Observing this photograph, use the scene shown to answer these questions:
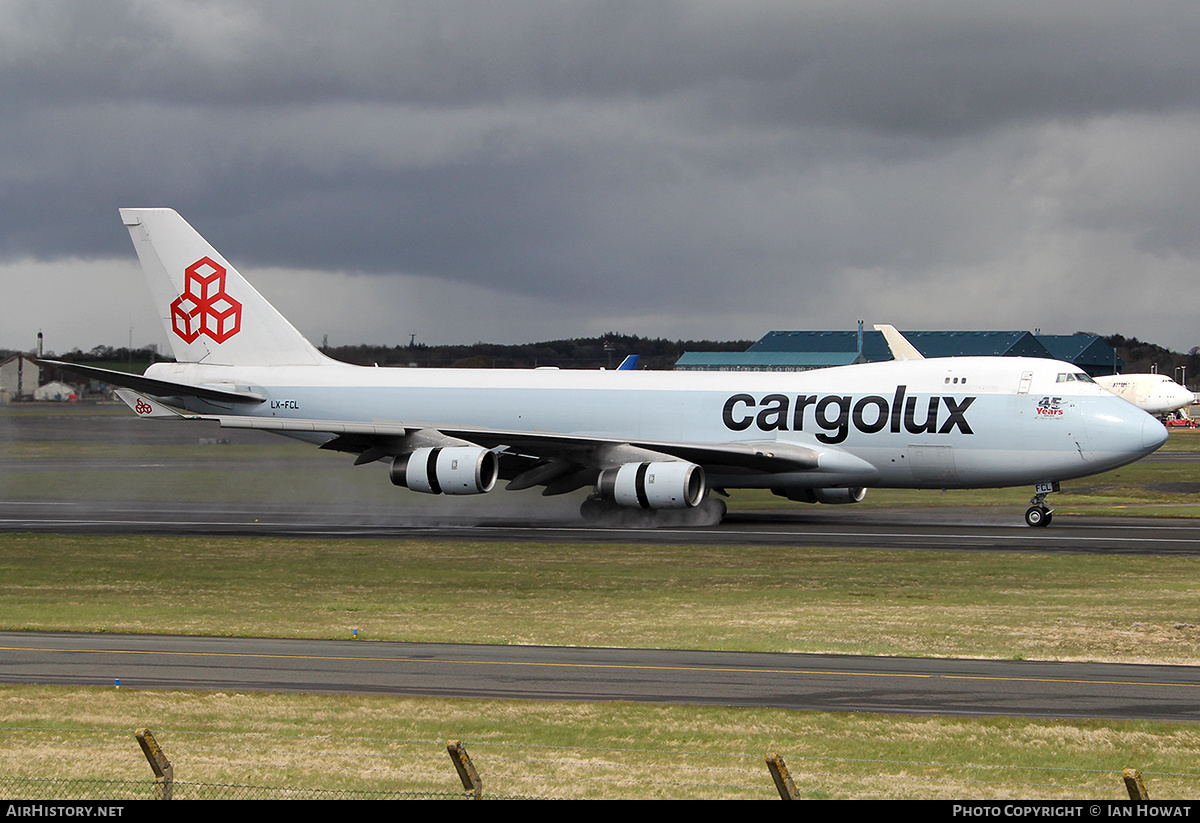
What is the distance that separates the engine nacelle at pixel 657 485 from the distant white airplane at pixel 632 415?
0.06 m

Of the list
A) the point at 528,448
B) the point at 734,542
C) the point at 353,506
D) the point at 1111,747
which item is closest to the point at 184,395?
the point at 353,506

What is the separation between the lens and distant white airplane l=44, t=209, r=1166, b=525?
38.3 meters

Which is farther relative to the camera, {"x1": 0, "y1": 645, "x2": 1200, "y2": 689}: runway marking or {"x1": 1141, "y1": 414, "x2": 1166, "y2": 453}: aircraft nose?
{"x1": 1141, "y1": 414, "x2": 1166, "y2": 453}: aircraft nose

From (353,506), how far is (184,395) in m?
7.09

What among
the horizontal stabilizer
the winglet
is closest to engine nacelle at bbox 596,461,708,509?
the horizontal stabilizer

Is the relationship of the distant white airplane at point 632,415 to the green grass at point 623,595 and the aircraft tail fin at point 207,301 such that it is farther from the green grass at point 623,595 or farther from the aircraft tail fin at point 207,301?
the green grass at point 623,595

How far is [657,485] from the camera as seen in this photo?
1526 inches

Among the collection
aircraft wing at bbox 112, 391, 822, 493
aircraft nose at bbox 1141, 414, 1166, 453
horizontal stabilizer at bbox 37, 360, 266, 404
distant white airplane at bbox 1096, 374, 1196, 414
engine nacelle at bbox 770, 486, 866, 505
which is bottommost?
engine nacelle at bbox 770, 486, 866, 505

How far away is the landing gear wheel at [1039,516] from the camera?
38938 millimetres

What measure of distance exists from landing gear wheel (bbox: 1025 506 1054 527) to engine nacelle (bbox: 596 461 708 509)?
31.3 ft

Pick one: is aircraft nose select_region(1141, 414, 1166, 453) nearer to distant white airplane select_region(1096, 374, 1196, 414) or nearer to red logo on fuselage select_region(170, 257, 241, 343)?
red logo on fuselage select_region(170, 257, 241, 343)

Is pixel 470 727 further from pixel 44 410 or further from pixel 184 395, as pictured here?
pixel 44 410

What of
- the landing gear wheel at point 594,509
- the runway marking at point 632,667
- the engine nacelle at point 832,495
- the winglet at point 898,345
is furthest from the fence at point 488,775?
the winglet at point 898,345

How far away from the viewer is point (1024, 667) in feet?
61.5
